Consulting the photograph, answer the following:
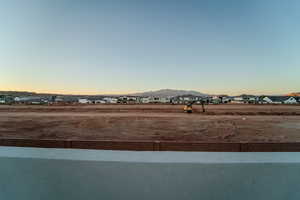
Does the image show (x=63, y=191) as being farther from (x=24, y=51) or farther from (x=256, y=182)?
(x=24, y=51)

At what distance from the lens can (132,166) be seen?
0.48 m

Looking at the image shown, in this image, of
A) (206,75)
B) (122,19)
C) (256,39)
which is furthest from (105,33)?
(206,75)

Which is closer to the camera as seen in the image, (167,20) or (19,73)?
(19,73)

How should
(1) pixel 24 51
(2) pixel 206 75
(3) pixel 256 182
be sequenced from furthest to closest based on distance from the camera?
(2) pixel 206 75
(1) pixel 24 51
(3) pixel 256 182

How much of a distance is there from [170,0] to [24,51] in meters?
2.29

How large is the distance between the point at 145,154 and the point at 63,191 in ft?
0.97

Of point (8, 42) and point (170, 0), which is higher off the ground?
point (170, 0)

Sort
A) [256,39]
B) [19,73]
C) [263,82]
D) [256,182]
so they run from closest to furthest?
[256,182], [19,73], [256,39], [263,82]

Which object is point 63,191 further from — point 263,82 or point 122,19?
point 263,82

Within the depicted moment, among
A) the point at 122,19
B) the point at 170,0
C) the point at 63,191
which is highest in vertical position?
the point at 170,0

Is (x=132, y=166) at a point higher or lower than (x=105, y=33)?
lower

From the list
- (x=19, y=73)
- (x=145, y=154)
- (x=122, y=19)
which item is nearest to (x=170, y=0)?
(x=122, y=19)

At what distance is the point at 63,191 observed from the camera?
1.65 feet

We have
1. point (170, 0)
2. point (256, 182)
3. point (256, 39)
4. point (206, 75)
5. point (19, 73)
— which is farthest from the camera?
point (206, 75)
